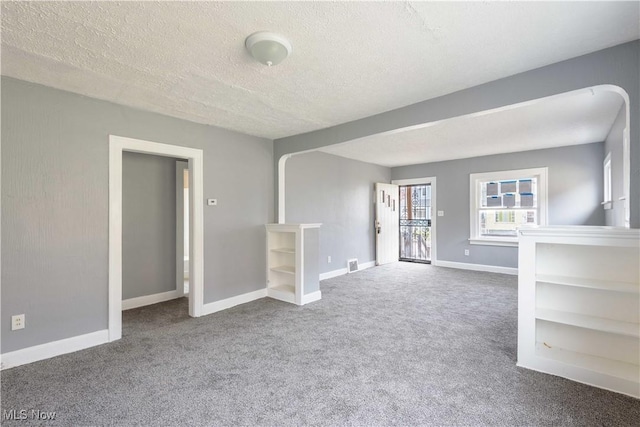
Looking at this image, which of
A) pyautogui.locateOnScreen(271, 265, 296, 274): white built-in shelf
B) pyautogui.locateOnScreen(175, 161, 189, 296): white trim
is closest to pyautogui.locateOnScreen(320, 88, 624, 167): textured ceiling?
pyautogui.locateOnScreen(271, 265, 296, 274): white built-in shelf

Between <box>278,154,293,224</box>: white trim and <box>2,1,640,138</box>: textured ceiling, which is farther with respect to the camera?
<box>278,154,293,224</box>: white trim

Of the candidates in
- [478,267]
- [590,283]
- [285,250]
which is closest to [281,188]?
[285,250]

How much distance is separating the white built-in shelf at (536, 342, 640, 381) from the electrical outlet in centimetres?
413

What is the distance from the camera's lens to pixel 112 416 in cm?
180

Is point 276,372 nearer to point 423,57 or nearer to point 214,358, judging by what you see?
point 214,358

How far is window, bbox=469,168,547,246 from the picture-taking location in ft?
17.8

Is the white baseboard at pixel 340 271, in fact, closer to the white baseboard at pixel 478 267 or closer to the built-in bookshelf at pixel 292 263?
the built-in bookshelf at pixel 292 263

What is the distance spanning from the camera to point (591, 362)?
2168 mm

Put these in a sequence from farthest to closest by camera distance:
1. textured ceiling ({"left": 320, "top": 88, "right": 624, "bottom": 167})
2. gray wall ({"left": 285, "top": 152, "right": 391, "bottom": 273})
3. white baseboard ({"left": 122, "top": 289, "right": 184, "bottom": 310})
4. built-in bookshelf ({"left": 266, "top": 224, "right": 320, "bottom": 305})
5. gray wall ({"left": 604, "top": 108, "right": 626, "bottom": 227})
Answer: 1. gray wall ({"left": 285, "top": 152, "right": 391, "bottom": 273})
2. built-in bookshelf ({"left": 266, "top": 224, "right": 320, "bottom": 305})
3. white baseboard ({"left": 122, "top": 289, "right": 184, "bottom": 310})
4. gray wall ({"left": 604, "top": 108, "right": 626, "bottom": 227})
5. textured ceiling ({"left": 320, "top": 88, "right": 624, "bottom": 167})

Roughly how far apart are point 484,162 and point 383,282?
3239mm

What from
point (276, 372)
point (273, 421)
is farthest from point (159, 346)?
point (273, 421)

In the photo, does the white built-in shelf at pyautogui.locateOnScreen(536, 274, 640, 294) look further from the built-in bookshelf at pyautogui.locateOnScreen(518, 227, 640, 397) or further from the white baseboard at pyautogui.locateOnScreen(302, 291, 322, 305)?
the white baseboard at pyautogui.locateOnScreen(302, 291, 322, 305)

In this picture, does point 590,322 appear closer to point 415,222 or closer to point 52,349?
point 52,349

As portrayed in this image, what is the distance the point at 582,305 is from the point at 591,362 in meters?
0.40
